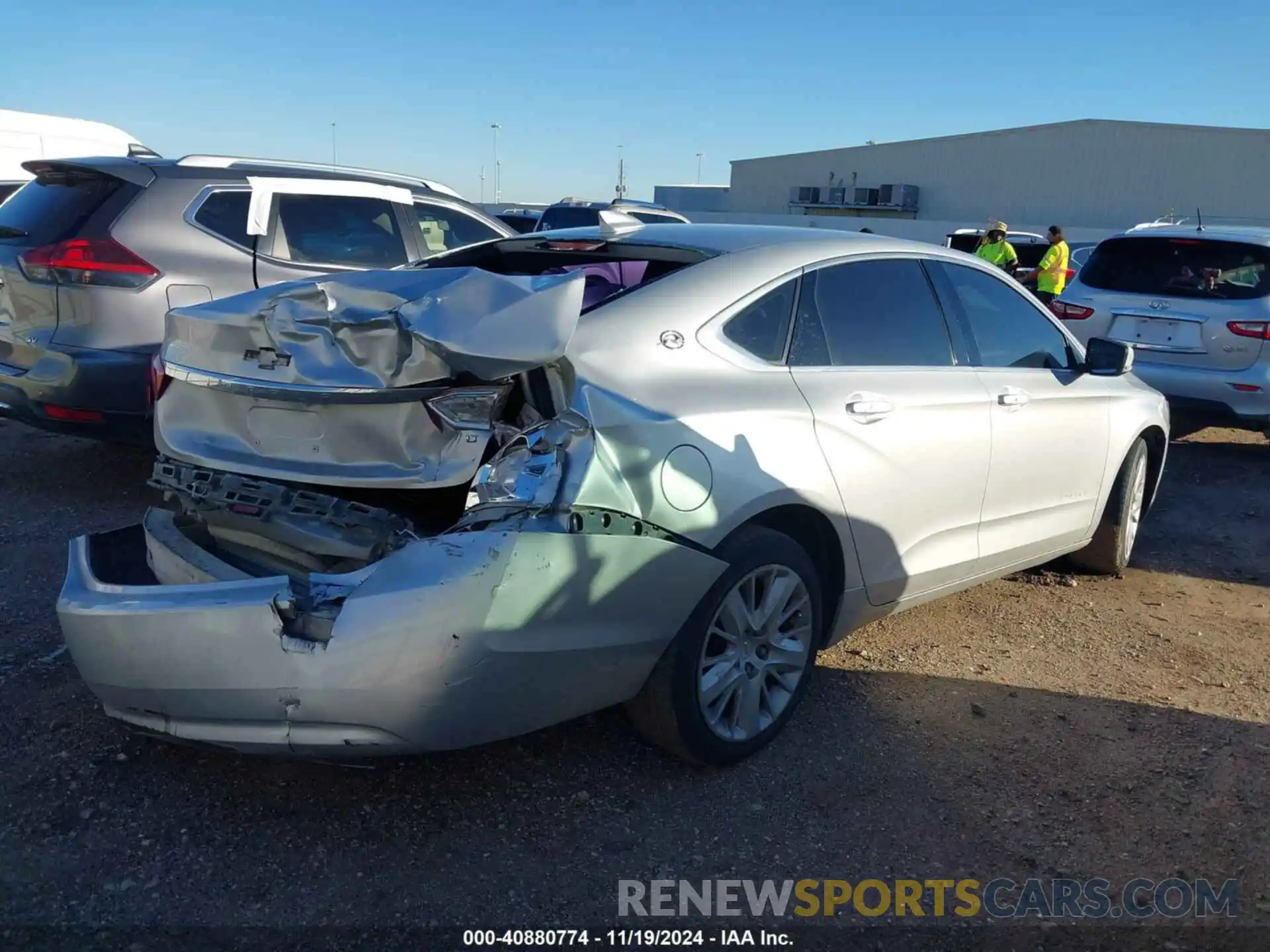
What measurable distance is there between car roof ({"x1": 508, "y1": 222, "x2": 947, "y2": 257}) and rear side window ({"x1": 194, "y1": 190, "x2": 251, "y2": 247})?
2.38 m

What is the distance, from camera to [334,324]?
113 inches

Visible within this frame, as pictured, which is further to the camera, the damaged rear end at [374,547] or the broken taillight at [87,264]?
the broken taillight at [87,264]

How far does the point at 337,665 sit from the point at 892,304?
2.39 m

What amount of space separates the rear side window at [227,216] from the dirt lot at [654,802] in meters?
2.23

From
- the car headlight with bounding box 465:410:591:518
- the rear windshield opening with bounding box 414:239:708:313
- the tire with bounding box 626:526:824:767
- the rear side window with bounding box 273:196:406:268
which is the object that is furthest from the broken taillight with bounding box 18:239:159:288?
the tire with bounding box 626:526:824:767

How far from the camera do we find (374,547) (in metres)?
2.76

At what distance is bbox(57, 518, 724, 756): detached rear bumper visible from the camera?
8.21 ft

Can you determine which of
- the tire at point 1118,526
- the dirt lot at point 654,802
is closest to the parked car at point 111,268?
the dirt lot at point 654,802

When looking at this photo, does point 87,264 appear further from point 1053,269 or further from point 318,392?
point 1053,269

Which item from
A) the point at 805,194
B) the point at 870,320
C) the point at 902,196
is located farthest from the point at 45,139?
the point at 805,194

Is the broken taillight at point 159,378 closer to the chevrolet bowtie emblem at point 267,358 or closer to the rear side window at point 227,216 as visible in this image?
the chevrolet bowtie emblem at point 267,358

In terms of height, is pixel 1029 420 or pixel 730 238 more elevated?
pixel 730 238

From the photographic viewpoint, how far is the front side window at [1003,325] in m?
4.21

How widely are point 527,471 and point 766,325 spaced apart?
108 cm
